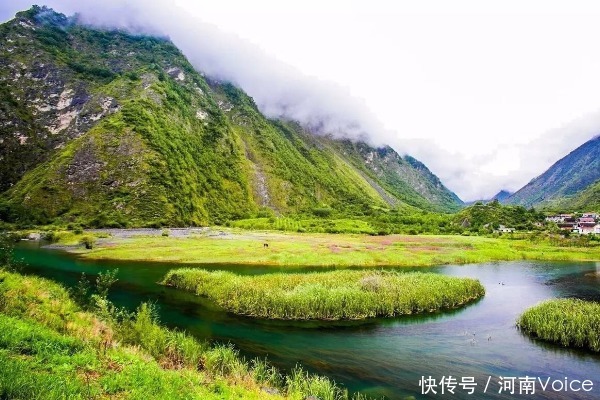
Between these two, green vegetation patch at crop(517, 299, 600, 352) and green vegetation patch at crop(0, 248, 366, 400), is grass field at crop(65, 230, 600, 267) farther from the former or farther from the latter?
green vegetation patch at crop(0, 248, 366, 400)

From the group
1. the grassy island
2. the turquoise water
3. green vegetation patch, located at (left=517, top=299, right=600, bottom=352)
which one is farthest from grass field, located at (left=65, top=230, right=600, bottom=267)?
green vegetation patch, located at (left=517, top=299, right=600, bottom=352)

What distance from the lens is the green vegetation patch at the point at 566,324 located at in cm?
3772

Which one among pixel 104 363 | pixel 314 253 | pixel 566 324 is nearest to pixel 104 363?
pixel 104 363

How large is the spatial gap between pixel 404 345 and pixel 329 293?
12649mm

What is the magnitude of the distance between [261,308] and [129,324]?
65.1 feet

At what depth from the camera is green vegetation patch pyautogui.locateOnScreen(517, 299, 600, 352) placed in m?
37.7

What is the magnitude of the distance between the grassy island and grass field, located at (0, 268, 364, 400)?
632 inches

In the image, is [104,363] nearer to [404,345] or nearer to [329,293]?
[404,345]

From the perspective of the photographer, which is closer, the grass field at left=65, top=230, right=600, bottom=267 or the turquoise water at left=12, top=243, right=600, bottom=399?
the turquoise water at left=12, top=243, right=600, bottom=399

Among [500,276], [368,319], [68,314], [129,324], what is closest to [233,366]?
[129,324]

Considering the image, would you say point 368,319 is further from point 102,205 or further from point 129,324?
point 102,205

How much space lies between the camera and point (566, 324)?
130 ft

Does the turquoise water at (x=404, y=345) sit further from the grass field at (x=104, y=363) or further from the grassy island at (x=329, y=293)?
the grass field at (x=104, y=363)

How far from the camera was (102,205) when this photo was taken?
182 m
